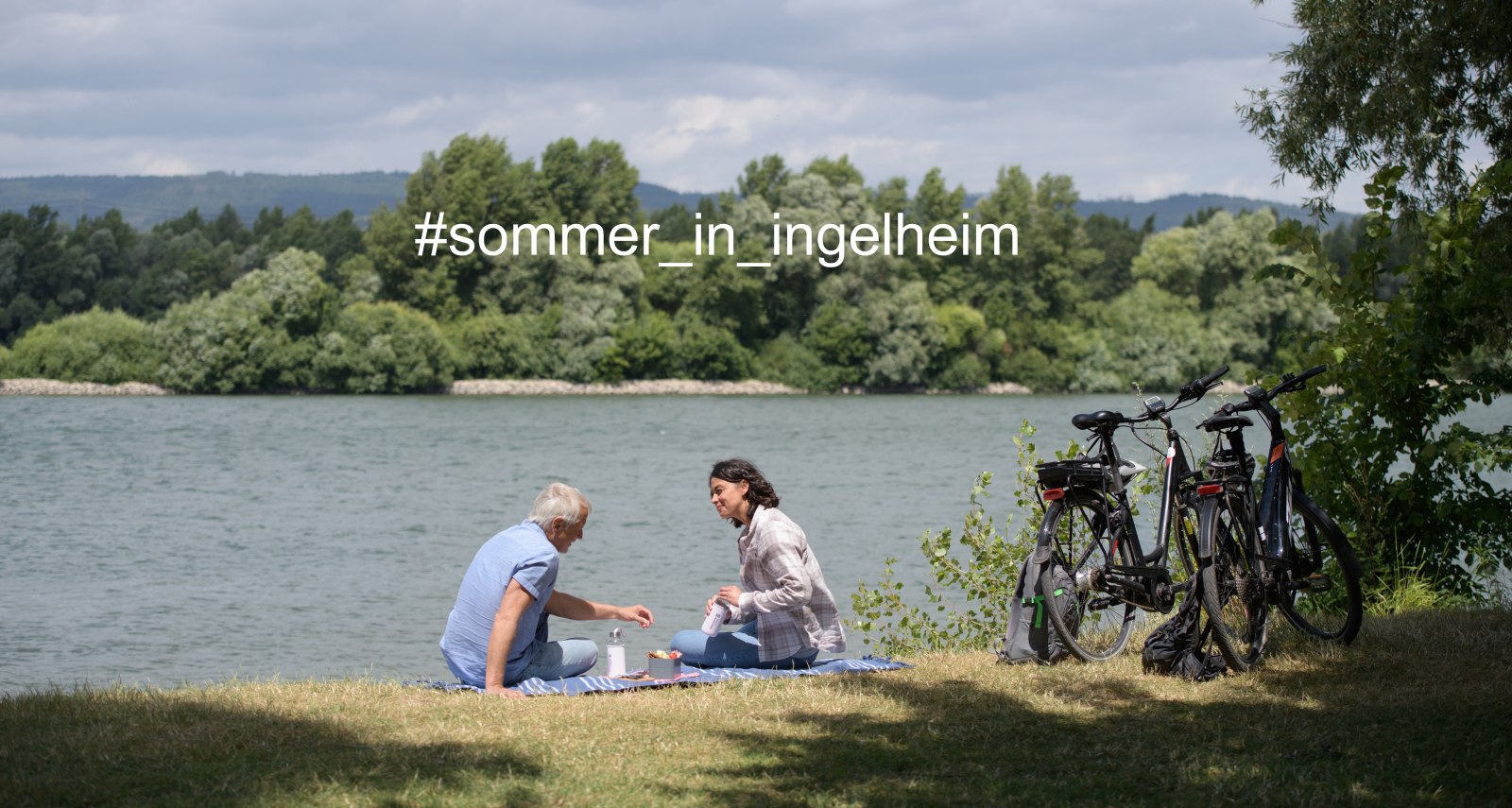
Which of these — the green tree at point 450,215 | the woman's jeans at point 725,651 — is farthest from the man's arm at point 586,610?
the green tree at point 450,215

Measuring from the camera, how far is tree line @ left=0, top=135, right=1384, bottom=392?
3051 inches

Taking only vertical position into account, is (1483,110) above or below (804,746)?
above

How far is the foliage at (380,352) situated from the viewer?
77875 millimetres

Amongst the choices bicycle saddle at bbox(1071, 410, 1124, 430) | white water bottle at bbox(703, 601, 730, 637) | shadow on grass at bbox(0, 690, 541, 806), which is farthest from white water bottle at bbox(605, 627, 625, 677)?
bicycle saddle at bbox(1071, 410, 1124, 430)

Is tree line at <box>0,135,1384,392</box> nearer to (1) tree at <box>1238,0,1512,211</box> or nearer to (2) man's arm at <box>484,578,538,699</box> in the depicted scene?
(1) tree at <box>1238,0,1512,211</box>

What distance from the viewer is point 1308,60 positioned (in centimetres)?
1149

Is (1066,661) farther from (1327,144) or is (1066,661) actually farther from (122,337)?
(122,337)

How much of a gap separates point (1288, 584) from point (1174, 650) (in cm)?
74

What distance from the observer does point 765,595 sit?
7.94 meters

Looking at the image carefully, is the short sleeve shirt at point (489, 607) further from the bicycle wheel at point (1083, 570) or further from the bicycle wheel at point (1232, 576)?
the bicycle wheel at point (1232, 576)

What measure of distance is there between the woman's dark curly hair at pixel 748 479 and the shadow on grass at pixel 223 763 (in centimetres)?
248

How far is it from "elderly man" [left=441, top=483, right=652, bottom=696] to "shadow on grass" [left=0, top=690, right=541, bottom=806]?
119cm

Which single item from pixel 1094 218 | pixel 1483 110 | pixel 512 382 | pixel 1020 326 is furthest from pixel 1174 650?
pixel 1094 218

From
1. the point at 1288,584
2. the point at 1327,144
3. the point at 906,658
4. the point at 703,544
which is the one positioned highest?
the point at 1327,144
